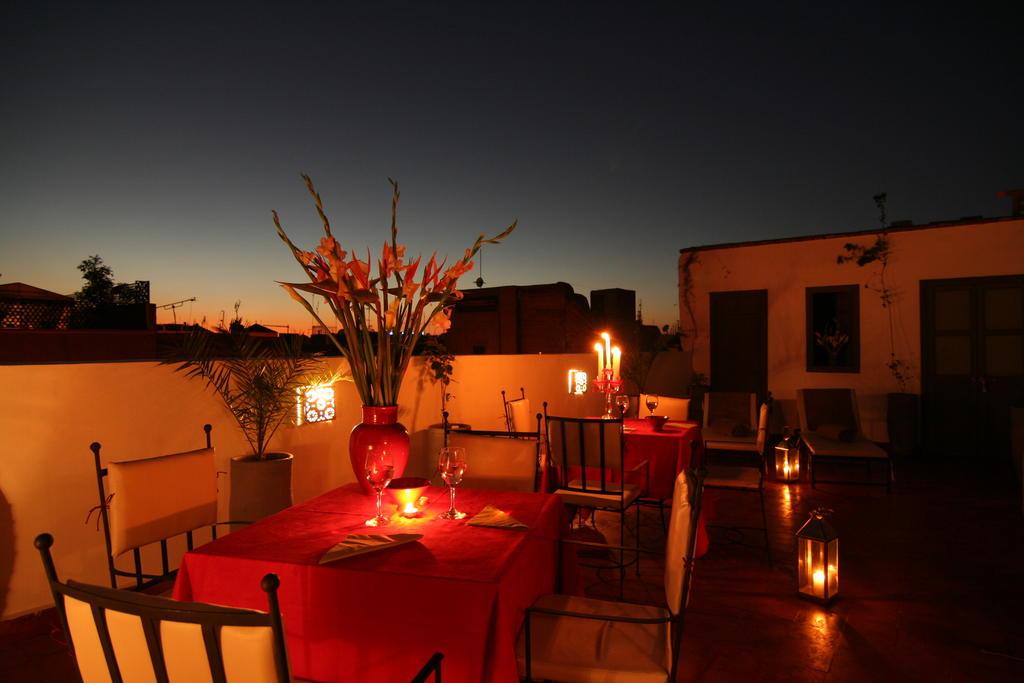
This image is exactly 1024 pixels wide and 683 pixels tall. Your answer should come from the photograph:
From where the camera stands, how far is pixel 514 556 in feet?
5.39

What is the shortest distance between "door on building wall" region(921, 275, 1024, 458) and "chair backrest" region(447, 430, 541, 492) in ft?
23.1

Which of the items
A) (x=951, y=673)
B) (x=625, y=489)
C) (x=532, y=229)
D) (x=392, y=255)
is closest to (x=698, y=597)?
(x=625, y=489)

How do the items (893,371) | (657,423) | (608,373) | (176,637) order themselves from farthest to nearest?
(893,371) < (608,373) < (657,423) < (176,637)

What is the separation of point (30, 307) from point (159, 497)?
38.2 feet

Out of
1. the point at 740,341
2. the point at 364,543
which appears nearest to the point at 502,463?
the point at 364,543

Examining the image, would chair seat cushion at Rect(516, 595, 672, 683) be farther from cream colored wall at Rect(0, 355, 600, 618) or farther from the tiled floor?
cream colored wall at Rect(0, 355, 600, 618)

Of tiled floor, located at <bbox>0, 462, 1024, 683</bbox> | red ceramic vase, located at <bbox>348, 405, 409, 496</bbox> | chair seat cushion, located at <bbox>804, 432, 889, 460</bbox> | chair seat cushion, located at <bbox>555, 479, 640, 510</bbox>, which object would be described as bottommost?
tiled floor, located at <bbox>0, 462, 1024, 683</bbox>

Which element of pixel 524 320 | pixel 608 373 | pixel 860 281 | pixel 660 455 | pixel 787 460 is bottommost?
pixel 787 460

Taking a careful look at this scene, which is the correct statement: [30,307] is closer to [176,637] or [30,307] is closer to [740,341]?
[740,341]

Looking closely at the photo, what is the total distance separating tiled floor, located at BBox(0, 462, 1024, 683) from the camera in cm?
249

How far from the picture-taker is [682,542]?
67.7 inches

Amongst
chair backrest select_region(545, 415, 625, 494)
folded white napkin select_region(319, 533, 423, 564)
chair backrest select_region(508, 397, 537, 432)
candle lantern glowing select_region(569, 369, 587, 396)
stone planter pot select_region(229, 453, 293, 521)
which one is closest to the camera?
folded white napkin select_region(319, 533, 423, 564)

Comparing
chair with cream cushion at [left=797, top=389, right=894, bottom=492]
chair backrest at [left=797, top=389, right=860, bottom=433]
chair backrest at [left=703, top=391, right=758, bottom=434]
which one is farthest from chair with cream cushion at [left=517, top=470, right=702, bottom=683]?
chair backrest at [left=797, top=389, right=860, bottom=433]

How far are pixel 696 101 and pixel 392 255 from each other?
24.1ft
